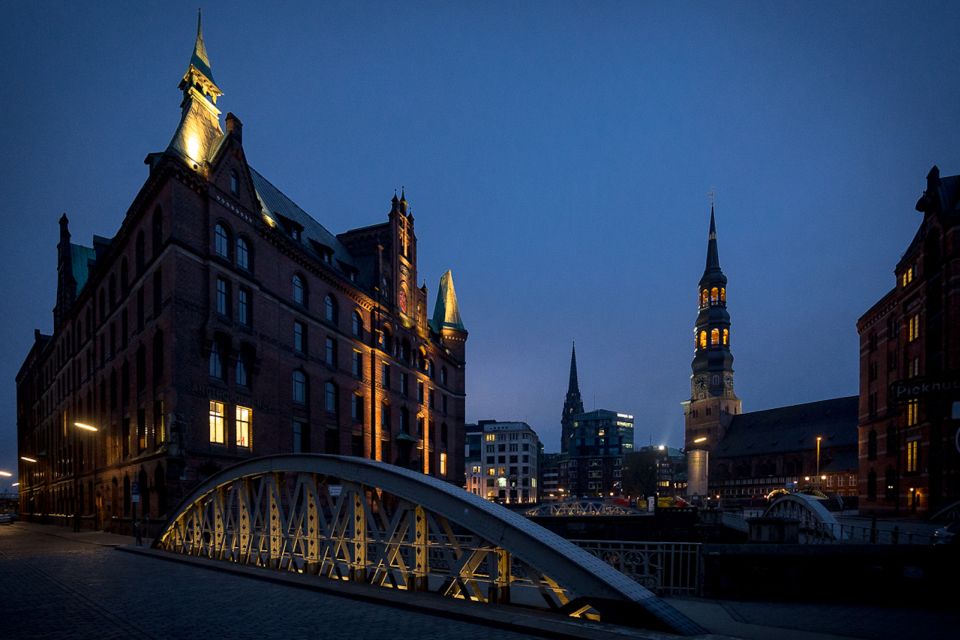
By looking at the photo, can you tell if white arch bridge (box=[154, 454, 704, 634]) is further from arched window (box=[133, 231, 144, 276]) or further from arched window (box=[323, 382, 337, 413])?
arched window (box=[323, 382, 337, 413])

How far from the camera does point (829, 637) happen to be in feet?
27.0

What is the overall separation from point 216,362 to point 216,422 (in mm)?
2982

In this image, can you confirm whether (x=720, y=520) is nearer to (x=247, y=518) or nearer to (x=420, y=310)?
(x=247, y=518)

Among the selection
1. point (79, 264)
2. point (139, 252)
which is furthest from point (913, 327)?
point (79, 264)

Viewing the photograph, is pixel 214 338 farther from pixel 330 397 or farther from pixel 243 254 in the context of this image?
pixel 330 397

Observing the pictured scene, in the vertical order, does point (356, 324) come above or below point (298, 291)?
below

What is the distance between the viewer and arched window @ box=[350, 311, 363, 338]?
142ft

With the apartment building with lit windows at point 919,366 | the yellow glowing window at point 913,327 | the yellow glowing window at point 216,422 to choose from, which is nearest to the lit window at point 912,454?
the apartment building with lit windows at point 919,366

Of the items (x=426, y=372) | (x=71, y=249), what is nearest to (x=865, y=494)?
(x=426, y=372)

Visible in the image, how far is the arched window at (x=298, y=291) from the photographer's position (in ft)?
122

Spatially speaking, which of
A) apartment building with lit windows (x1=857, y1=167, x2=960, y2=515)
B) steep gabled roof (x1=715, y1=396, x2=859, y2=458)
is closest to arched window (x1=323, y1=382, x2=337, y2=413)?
apartment building with lit windows (x1=857, y1=167, x2=960, y2=515)

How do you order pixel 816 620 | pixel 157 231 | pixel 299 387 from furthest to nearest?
pixel 299 387, pixel 157 231, pixel 816 620

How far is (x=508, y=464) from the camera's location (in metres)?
132

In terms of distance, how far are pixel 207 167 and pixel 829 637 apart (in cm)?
3071
